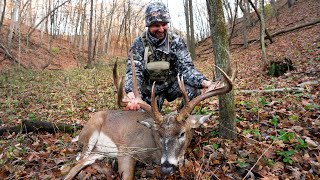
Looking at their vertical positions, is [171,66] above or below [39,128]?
above

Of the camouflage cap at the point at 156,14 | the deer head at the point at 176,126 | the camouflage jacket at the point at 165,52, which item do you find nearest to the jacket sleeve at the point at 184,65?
the camouflage jacket at the point at 165,52

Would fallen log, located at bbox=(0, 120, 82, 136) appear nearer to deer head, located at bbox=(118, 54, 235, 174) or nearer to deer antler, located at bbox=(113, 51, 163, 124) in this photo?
deer antler, located at bbox=(113, 51, 163, 124)

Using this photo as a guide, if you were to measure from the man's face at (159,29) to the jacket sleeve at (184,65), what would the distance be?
266mm

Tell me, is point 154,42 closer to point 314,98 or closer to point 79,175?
point 79,175

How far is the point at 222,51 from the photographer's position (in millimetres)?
4086

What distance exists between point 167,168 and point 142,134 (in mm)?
1277

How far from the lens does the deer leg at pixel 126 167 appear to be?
385 cm

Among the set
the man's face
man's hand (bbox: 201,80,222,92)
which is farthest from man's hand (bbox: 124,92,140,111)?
the man's face

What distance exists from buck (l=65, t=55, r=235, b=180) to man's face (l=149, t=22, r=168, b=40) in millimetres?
1137

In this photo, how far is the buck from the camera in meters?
3.55

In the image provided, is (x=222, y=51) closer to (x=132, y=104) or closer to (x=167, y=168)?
(x=132, y=104)

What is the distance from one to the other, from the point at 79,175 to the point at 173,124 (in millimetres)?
1700

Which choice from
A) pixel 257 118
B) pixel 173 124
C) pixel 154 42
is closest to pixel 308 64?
pixel 257 118

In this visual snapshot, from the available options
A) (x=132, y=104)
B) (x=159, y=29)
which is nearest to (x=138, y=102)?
(x=132, y=104)
